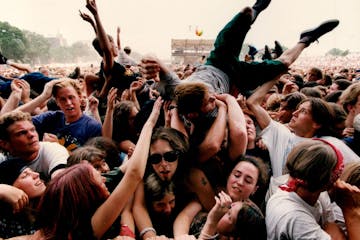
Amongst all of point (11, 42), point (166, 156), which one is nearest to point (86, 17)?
point (166, 156)

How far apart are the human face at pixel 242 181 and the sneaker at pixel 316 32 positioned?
183 cm

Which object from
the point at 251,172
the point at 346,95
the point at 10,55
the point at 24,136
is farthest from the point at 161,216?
the point at 10,55

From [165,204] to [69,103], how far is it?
1.63 meters

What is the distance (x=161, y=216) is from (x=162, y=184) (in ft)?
0.68

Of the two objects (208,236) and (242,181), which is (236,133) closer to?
(242,181)

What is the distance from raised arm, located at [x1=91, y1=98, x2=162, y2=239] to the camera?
5.61 ft

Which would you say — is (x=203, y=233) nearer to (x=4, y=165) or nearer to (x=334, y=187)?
(x=334, y=187)

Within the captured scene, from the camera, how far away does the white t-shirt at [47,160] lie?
2457 millimetres

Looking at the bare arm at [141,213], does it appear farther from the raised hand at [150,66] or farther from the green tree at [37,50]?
the green tree at [37,50]

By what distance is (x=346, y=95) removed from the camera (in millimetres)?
3330

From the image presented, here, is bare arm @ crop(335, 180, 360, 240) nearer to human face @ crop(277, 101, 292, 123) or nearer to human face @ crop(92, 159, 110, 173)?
human face @ crop(92, 159, 110, 173)

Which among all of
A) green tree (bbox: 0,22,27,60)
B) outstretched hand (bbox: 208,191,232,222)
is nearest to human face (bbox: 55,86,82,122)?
outstretched hand (bbox: 208,191,232,222)

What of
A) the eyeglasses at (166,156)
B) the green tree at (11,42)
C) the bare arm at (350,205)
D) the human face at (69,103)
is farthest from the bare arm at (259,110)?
the green tree at (11,42)

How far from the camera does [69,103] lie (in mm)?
3205
